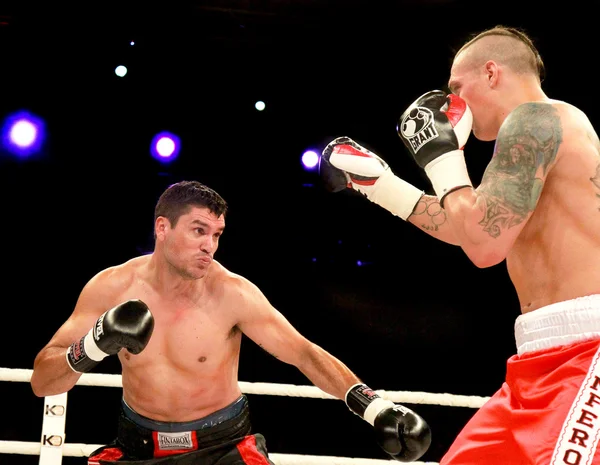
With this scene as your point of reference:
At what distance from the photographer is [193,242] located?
2469mm

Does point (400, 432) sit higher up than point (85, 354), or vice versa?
point (85, 354)

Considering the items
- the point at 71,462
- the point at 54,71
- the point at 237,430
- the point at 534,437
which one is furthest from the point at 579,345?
the point at 71,462

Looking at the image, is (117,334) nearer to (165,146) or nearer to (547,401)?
(547,401)

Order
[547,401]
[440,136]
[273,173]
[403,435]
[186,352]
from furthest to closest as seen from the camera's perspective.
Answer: [273,173] → [186,352] → [403,435] → [440,136] → [547,401]

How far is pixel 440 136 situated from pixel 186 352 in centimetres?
122

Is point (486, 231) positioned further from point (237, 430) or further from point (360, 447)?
point (360, 447)

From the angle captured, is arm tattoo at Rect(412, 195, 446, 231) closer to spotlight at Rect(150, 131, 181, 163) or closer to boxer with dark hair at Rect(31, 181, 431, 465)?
boxer with dark hair at Rect(31, 181, 431, 465)

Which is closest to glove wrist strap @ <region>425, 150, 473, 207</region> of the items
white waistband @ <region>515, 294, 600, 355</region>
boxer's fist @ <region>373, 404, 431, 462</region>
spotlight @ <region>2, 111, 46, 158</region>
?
white waistband @ <region>515, 294, 600, 355</region>

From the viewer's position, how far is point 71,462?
5.33m

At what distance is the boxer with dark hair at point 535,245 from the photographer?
1.40 meters

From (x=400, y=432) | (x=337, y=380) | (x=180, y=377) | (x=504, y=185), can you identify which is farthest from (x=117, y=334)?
(x=504, y=185)

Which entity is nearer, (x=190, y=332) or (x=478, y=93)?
(x=478, y=93)

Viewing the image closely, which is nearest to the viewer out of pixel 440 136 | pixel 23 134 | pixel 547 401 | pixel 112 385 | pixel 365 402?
pixel 547 401

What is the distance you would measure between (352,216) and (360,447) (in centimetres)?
164
